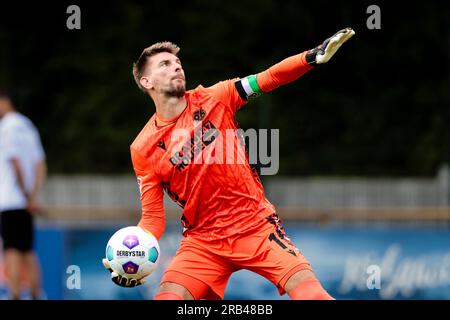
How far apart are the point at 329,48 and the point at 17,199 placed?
15.5 ft

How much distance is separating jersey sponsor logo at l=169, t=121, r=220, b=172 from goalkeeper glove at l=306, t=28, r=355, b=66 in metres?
0.80

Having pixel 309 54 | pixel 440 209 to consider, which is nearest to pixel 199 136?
pixel 309 54

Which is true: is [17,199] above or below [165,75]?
below

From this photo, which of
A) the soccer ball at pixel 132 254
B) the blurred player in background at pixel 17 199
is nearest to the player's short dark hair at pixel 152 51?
the soccer ball at pixel 132 254

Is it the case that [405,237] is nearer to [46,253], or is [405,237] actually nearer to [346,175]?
[346,175]

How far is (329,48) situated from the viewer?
6.45 m

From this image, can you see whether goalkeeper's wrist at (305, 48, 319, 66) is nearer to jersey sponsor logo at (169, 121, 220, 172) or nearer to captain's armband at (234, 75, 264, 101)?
captain's armband at (234, 75, 264, 101)

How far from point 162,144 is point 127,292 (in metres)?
4.75

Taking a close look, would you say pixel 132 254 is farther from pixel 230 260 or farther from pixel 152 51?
pixel 152 51

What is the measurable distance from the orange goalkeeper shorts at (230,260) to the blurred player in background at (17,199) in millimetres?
3757

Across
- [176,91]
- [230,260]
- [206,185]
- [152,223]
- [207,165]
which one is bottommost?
[230,260]

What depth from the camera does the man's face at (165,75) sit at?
6.73 m

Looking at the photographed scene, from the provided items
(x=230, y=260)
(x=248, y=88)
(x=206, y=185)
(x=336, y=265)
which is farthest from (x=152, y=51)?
(x=336, y=265)

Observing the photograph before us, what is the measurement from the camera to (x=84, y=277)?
36.8 feet
